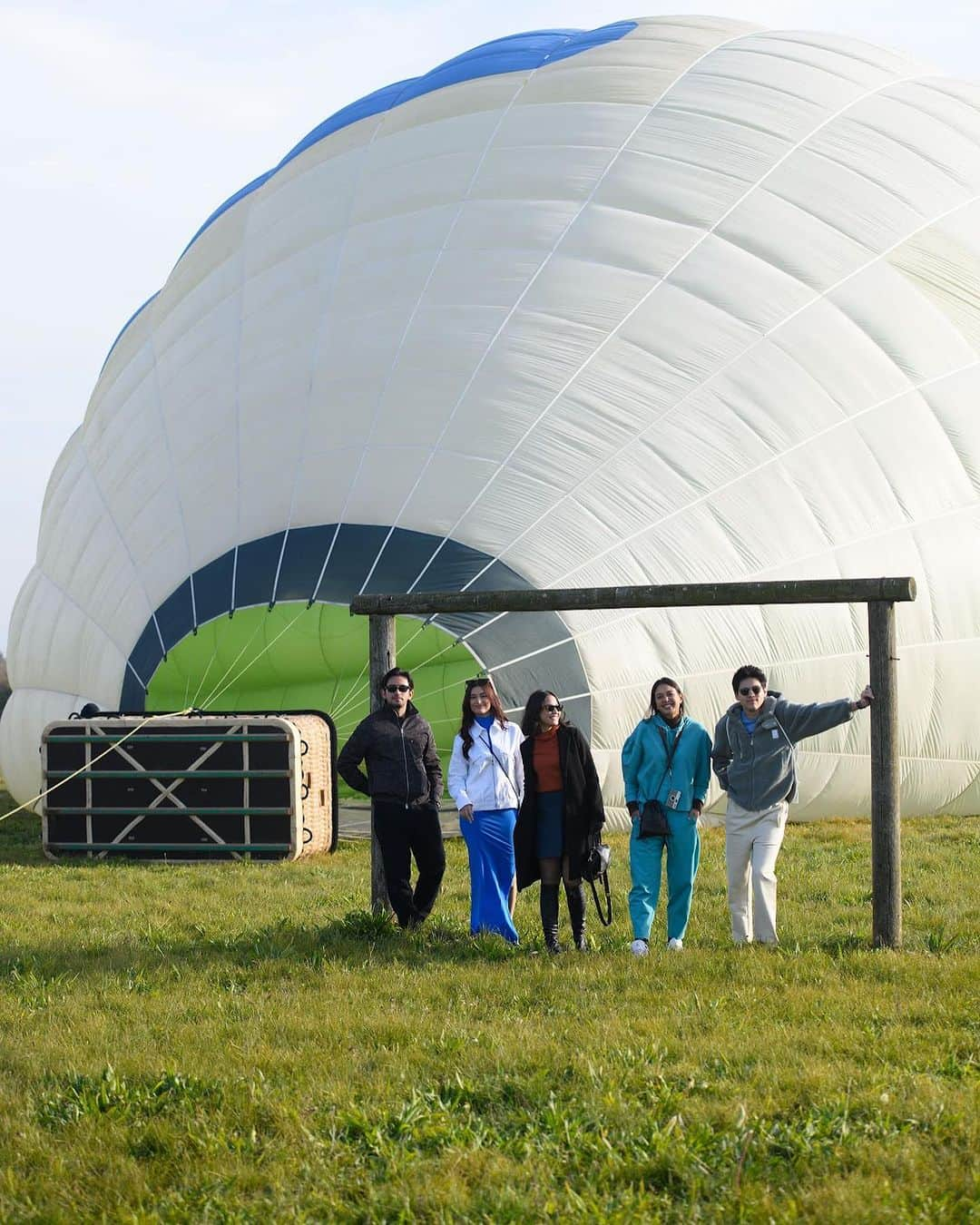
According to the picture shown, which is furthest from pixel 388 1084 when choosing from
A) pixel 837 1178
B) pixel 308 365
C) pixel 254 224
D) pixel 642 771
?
pixel 254 224

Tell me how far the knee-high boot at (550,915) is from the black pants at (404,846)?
1.89ft

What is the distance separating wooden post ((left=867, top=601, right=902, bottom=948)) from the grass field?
0.32 meters

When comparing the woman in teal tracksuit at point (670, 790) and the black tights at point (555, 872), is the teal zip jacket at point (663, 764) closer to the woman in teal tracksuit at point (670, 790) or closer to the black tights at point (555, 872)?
the woman in teal tracksuit at point (670, 790)

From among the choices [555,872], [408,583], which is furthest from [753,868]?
[408,583]

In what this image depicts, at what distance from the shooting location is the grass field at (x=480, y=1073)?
3.42 m

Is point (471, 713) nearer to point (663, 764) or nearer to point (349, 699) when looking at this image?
point (663, 764)

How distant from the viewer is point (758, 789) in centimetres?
Answer: 610

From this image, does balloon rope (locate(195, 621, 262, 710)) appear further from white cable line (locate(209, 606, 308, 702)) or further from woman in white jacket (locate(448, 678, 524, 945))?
woman in white jacket (locate(448, 678, 524, 945))

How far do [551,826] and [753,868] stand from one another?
0.87 metres

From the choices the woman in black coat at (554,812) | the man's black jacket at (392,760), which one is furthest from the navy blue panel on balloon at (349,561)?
the woman in black coat at (554,812)

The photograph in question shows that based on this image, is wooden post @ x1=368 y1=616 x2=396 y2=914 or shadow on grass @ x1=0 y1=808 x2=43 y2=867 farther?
shadow on grass @ x1=0 y1=808 x2=43 y2=867

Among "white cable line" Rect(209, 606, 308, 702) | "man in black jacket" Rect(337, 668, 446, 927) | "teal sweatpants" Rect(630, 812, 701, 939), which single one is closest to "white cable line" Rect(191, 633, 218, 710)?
"white cable line" Rect(209, 606, 308, 702)

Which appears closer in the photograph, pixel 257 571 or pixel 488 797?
pixel 488 797

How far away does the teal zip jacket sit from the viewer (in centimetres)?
616
